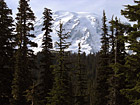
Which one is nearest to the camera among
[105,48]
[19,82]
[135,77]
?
[135,77]

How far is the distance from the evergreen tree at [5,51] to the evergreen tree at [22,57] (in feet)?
2.58

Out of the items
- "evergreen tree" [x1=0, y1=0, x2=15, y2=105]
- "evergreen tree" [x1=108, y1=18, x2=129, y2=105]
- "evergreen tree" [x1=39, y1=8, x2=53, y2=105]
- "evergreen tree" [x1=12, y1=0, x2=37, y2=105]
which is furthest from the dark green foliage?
"evergreen tree" [x1=108, y1=18, x2=129, y2=105]

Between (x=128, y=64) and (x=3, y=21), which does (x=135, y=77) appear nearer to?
(x=128, y=64)

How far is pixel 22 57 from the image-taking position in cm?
2117

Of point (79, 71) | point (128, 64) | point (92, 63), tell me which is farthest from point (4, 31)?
point (92, 63)

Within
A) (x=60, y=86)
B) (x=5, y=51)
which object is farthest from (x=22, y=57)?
(x=60, y=86)

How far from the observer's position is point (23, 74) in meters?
20.5

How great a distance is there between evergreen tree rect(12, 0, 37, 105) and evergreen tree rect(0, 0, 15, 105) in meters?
0.79

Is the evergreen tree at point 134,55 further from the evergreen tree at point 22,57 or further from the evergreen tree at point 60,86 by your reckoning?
the evergreen tree at point 22,57

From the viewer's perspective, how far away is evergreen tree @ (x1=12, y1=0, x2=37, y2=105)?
19.4 metres

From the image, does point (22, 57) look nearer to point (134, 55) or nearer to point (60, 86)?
point (60, 86)

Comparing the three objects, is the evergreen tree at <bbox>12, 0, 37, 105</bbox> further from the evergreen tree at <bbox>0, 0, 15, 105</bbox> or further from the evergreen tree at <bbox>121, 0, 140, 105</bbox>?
the evergreen tree at <bbox>121, 0, 140, 105</bbox>

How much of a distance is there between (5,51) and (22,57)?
1.73 meters

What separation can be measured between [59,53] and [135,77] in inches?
350
